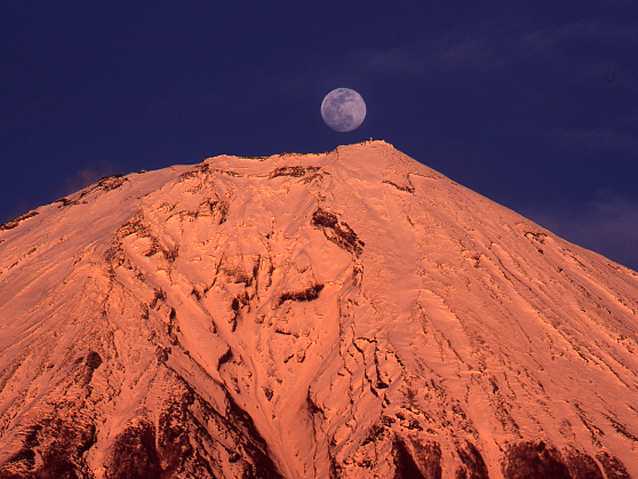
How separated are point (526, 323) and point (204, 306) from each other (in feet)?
51.8

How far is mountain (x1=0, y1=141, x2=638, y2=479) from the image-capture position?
4347 centimetres

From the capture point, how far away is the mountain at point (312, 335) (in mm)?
43469

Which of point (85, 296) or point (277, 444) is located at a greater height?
point (85, 296)

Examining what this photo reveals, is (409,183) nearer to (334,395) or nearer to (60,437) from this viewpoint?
(334,395)

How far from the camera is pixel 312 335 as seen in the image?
52062 mm

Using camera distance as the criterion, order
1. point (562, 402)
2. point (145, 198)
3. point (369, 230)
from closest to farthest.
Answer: point (562, 402) < point (369, 230) < point (145, 198)

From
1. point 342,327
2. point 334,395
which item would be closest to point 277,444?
point 334,395

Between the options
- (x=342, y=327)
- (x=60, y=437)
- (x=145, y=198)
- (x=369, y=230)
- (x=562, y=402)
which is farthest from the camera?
(x=145, y=198)

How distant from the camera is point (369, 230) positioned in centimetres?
5644

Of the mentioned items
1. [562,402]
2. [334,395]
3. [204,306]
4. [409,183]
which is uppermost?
[409,183]

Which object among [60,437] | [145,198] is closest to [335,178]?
[145,198]

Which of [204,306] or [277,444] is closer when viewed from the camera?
[277,444]

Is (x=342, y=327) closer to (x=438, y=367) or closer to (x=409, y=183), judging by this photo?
(x=438, y=367)

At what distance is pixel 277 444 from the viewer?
157 ft
